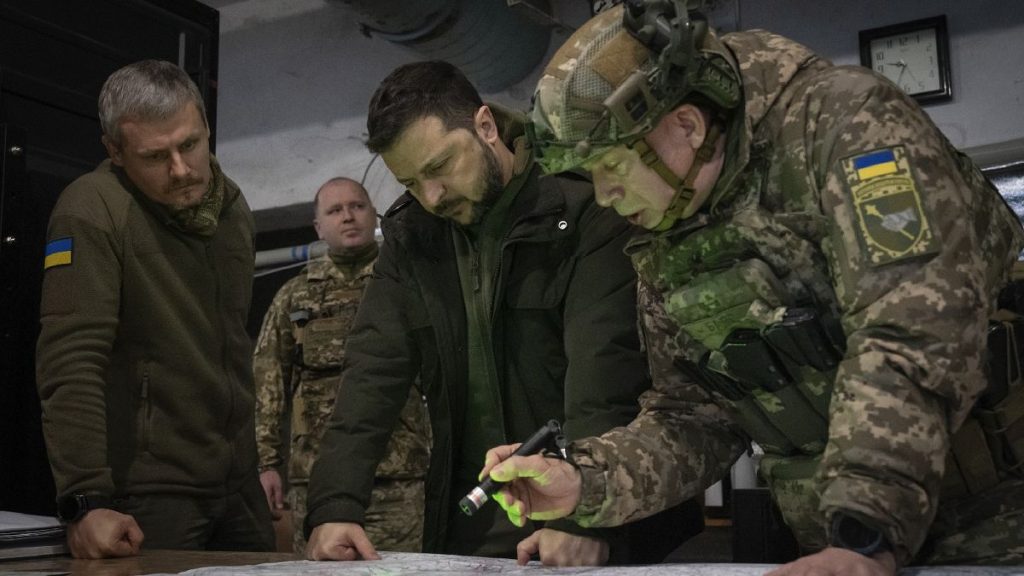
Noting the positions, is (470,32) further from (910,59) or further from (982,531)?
(982,531)

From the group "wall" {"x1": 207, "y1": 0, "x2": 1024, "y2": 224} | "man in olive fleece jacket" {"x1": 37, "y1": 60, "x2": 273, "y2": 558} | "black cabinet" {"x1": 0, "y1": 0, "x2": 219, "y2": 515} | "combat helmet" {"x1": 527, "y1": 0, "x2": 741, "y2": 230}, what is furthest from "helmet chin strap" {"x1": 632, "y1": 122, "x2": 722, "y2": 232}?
"wall" {"x1": 207, "y1": 0, "x2": 1024, "y2": 224}

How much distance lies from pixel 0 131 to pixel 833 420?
5.04ft

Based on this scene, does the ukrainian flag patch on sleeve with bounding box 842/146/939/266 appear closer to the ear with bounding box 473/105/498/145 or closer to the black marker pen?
the black marker pen

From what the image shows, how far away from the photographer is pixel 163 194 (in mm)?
1857

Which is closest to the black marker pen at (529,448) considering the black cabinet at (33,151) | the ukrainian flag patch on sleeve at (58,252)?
the ukrainian flag patch on sleeve at (58,252)

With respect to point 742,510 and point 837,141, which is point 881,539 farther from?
point 742,510

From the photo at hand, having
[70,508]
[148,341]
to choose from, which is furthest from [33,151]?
[70,508]

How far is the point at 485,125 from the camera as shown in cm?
169

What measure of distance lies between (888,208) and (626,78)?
32cm

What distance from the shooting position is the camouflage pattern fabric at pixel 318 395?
3.20 metres

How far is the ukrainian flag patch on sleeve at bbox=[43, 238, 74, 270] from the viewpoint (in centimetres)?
174

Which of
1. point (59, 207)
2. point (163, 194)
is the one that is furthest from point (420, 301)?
point (59, 207)

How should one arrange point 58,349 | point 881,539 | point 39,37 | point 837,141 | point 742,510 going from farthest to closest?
point 742,510 → point 39,37 → point 58,349 → point 837,141 → point 881,539

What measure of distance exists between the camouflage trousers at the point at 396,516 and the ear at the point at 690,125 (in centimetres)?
212
